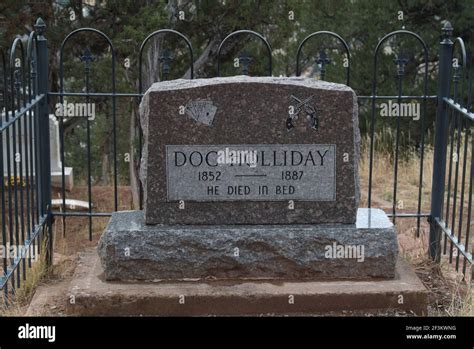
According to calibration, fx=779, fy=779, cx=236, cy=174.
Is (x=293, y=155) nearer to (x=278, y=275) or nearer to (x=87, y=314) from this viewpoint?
(x=278, y=275)

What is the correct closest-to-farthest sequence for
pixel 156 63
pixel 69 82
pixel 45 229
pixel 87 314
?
pixel 87 314
pixel 45 229
pixel 156 63
pixel 69 82

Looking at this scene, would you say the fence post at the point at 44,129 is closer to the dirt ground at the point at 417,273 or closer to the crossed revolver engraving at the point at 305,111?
the dirt ground at the point at 417,273

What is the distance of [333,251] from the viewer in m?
4.98

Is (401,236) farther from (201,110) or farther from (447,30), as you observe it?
(201,110)

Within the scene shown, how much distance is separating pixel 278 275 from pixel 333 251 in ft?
1.27

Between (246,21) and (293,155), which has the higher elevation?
(246,21)

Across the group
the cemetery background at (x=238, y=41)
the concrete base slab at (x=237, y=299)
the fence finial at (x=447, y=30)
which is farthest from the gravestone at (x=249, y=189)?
the cemetery background at (x=238, y=41)

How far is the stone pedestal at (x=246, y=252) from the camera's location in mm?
4953

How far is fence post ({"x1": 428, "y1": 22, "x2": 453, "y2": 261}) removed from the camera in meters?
5.80

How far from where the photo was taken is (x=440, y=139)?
231 inches

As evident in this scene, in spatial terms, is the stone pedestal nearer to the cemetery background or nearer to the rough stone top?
the rough stone top

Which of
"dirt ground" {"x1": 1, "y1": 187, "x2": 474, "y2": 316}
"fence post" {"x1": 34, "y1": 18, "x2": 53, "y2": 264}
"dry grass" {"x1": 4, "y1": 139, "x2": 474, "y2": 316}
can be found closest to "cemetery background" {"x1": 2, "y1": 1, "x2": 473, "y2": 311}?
"dry grass" {"x1": 4, "y1": 139, "x2": 474, "y2": 316}

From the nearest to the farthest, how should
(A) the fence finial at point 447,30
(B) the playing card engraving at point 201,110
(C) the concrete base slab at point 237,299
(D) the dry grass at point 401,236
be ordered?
(C) the concrete base slab at point 237,299
(B) the playing card engraving at point 201,110
(D) the dry grass at point 401,236
(A) the fence finial at point 447,30
